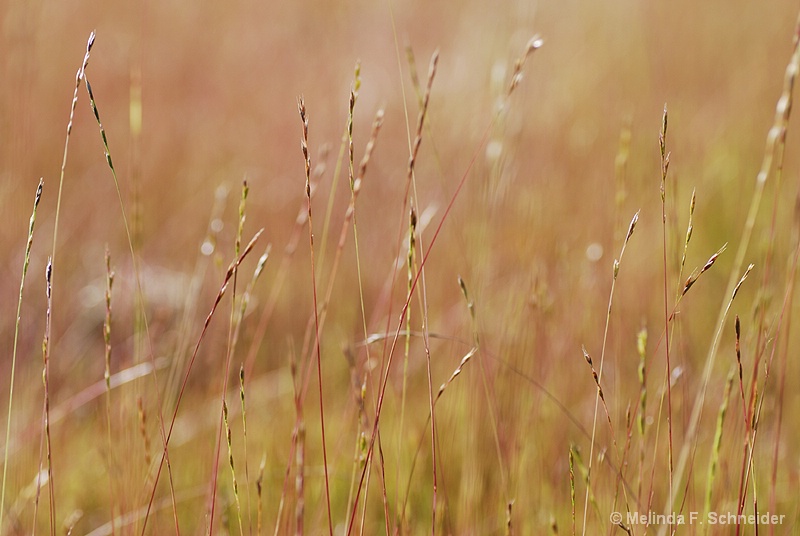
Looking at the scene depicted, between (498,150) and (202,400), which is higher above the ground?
(498,150)

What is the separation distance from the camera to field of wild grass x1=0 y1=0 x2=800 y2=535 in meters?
0.96

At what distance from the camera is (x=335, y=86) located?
4031mm

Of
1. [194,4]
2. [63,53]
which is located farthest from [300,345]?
[194,4]

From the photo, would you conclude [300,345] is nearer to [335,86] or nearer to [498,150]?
[498,150]

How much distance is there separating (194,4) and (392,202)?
3.59m

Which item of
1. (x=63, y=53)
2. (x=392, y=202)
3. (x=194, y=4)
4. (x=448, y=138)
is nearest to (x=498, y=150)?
(x=392, y=202)

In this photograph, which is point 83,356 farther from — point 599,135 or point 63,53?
point 63,53

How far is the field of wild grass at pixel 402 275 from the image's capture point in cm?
96

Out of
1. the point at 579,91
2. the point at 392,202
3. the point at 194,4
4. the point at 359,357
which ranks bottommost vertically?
the point at 359,357

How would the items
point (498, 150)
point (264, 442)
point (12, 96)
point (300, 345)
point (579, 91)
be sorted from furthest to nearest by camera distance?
point (579, 91) → point (12, 96) → point (300, 345) → point (264, 442) → point (498, 150)

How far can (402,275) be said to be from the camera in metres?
2.41

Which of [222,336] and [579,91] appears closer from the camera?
[222,336]

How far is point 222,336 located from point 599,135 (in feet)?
6.82

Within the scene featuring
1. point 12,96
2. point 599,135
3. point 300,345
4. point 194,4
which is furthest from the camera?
point 194,4
